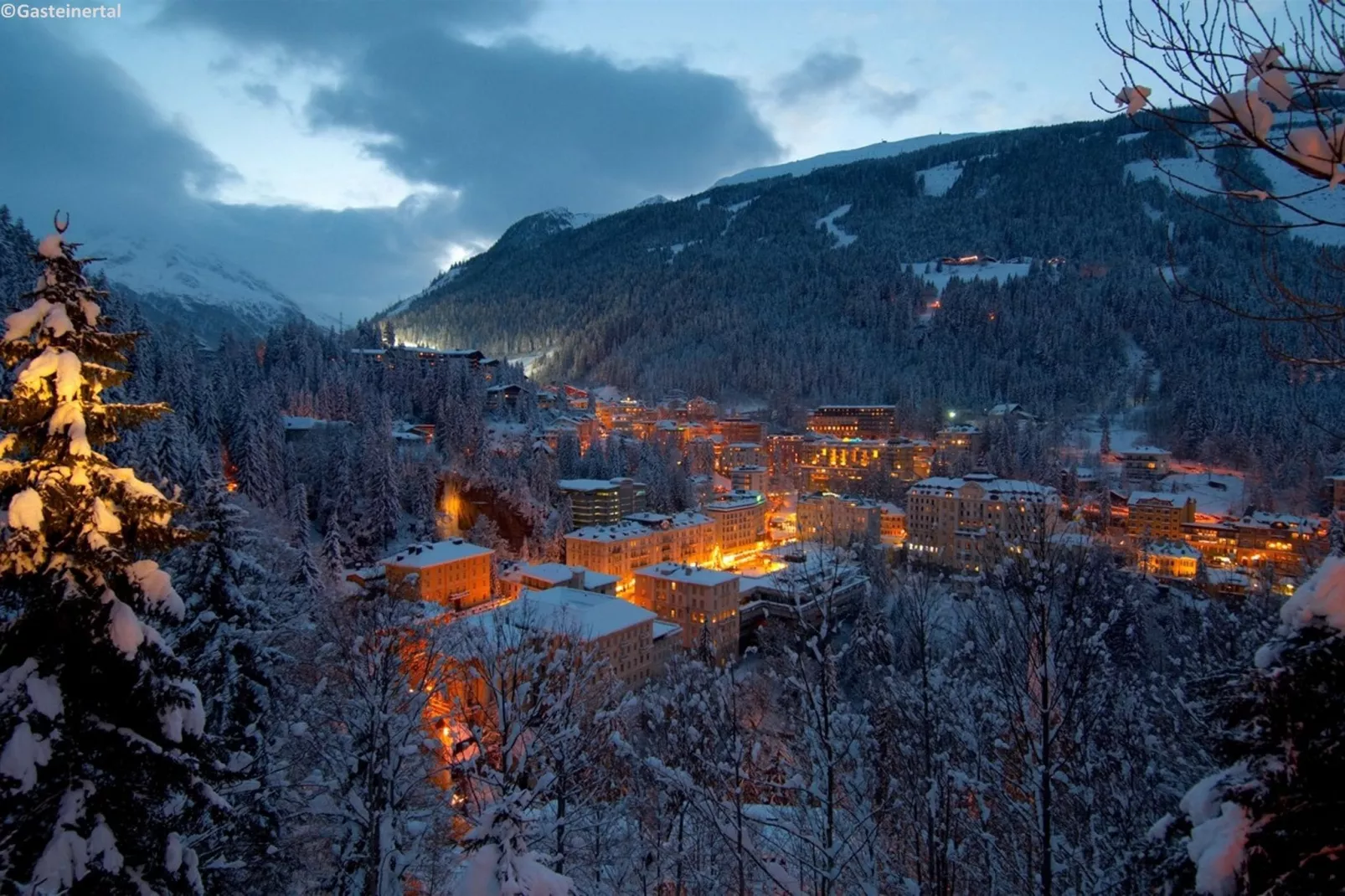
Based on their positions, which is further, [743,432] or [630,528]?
[743,432]

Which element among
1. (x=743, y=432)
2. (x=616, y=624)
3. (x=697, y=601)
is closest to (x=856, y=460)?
(x=743, y=432)

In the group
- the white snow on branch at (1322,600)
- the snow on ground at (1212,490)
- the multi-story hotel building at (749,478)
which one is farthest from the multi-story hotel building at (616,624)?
the snow on ground at (1212,490)

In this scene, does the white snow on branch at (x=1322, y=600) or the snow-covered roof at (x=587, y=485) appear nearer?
the white snow on branch at (x=1322, y=600)

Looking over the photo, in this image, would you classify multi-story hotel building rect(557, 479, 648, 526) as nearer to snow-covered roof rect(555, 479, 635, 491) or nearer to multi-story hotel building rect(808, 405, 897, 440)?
snow-covered roof rect(555, 479, 635, 491)

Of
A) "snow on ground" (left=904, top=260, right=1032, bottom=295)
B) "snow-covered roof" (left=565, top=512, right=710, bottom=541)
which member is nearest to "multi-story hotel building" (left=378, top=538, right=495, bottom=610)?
"snow-covered roof" (left=565, top=512, right=710, bottom=541)

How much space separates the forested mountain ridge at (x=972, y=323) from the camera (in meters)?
95.9

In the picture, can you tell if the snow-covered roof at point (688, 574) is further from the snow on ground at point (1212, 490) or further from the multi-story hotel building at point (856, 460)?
the snow on ground at point (1212, 490)

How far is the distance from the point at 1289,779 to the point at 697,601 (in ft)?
116

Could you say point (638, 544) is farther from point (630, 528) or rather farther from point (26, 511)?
point (26, 511)

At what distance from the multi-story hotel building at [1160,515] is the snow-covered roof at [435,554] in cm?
4926

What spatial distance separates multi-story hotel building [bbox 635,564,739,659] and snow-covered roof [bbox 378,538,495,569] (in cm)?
1060

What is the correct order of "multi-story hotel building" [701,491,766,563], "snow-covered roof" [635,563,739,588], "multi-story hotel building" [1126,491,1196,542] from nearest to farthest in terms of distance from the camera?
1. "snow-covered roof" [635,563,739,588]
2. "multi-story hotel building" [1126,491,1196,542]
3. "multi-story hotel building" [701,491,766,563]

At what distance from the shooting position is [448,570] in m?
37.0

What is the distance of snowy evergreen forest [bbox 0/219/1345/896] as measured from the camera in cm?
412
